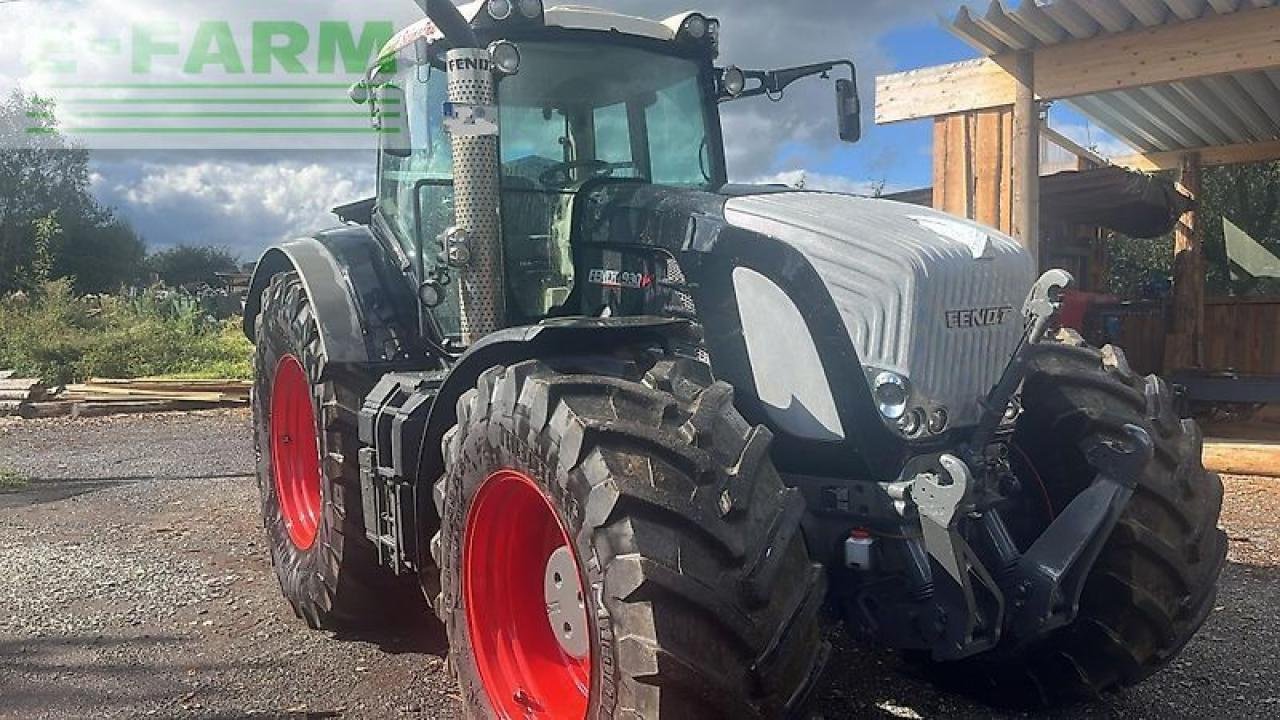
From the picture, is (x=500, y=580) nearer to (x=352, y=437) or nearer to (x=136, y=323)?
(x=352, y=437)

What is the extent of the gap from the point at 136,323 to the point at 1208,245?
1932cm

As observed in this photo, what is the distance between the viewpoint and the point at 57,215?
37469mm

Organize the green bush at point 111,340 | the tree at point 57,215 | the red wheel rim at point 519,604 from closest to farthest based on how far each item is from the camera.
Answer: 1. the red wheel rim at point 519,604
2. the green bush at point 111,340
3. the tree at point 57,215

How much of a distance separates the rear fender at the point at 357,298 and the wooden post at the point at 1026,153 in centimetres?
548

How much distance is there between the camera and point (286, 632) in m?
5.04

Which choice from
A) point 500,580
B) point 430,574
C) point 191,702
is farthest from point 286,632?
point 500,580

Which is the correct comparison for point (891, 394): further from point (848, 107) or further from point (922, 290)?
point (848, 107)

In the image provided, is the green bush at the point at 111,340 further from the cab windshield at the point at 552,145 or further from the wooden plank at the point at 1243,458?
the wooden plank at the point at 1243,458

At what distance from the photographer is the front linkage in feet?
9.91

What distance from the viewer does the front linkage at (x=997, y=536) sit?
3.02 metres

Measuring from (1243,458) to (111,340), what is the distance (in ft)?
52.7

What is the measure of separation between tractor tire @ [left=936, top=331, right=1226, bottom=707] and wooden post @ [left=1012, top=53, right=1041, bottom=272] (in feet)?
16.3

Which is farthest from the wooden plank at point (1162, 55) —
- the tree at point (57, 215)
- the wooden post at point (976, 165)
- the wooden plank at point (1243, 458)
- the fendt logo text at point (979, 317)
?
the tree at point (57, 215)

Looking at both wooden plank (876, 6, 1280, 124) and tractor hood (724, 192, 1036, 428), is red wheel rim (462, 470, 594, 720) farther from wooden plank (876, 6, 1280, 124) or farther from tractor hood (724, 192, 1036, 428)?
wooden plank (876, 6, 1280, 124)
